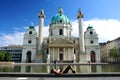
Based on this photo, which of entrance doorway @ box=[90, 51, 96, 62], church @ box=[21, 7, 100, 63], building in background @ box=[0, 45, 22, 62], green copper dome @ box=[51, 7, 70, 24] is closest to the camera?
church @ box=[21, 7, 100, 63]

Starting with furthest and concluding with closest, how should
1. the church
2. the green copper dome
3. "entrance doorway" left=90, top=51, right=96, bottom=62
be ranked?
the green copper dome < "entrance doorway" left=90, top=51, right=96, bottom=62 < the church

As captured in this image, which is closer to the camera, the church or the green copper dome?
the church

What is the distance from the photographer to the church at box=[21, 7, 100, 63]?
64.3 metres

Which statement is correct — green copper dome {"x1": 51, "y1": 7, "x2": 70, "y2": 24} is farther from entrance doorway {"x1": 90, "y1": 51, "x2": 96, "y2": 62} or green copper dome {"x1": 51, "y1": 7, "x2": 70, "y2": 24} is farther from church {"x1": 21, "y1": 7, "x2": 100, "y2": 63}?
entrance doorway {"x1": 90, "y1": 51, "x2": 96, "y2": 62}

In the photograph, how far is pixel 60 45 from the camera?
209 feet

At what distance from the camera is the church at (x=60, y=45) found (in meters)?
64.3

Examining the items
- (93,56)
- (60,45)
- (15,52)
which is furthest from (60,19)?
(15,52)

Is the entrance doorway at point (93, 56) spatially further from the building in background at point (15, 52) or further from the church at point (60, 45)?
the building in background at point (15, 52)

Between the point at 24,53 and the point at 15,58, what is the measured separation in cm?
3285

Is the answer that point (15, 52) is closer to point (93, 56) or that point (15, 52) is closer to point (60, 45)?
point (60, 45)

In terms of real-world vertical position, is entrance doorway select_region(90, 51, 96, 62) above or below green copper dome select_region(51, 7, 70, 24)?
below

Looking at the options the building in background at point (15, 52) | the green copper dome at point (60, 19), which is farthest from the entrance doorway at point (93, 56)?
the building in background at point (15, 52)

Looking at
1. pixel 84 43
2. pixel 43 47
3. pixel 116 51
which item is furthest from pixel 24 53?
pixel 116 51

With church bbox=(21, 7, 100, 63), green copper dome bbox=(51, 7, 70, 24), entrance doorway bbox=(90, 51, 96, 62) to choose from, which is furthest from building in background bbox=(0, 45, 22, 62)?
entrance doorway bbox=(90, 51, 96, 62)
